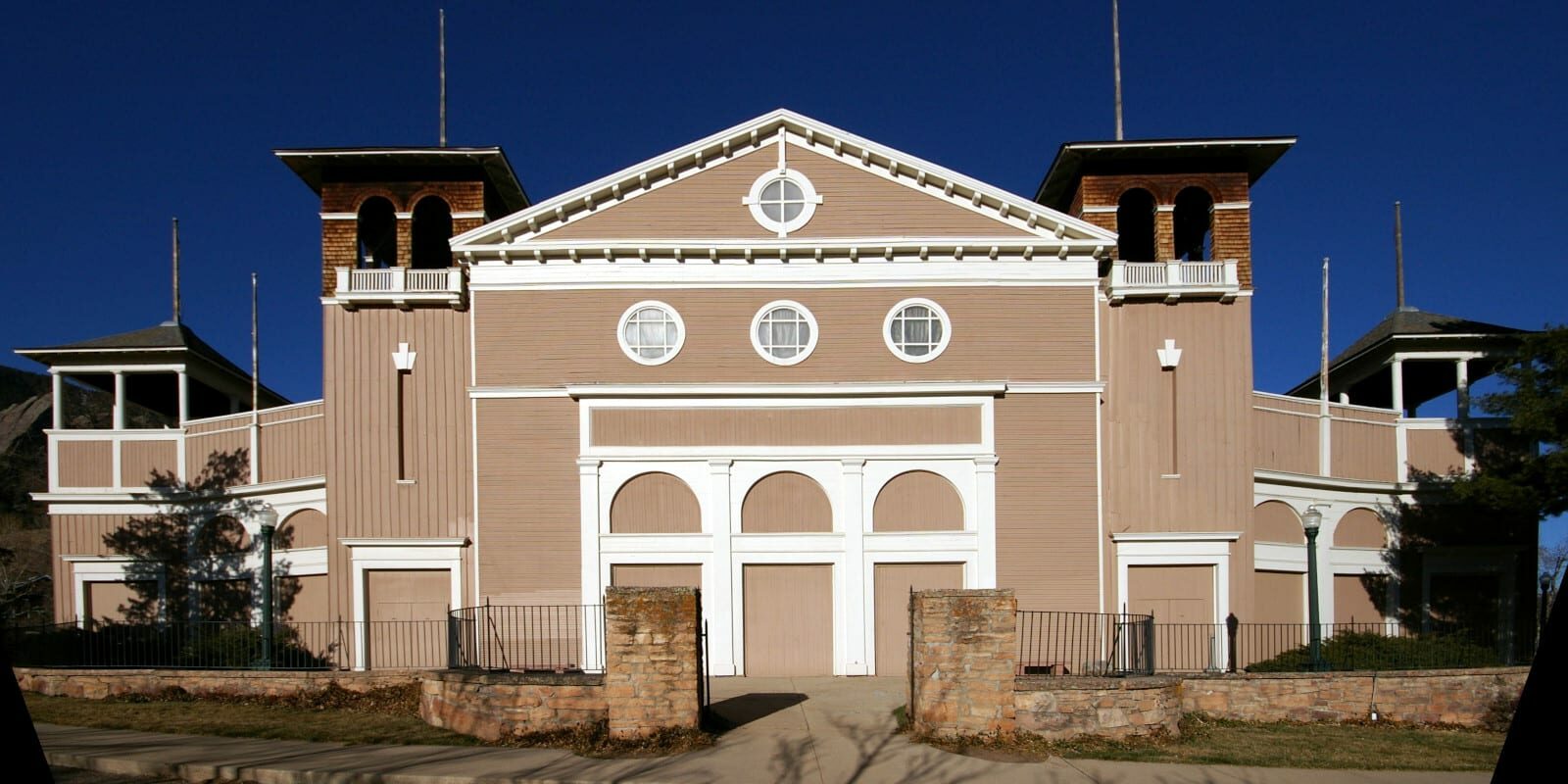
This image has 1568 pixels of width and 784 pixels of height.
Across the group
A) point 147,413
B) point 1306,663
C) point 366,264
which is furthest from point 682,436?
point 147,413

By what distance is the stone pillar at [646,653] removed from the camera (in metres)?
14.0

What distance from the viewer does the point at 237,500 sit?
26.3 metres

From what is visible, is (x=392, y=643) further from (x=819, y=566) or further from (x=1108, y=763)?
(x=1108, y=763)

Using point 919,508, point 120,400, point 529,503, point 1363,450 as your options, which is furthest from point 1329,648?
point 120,400

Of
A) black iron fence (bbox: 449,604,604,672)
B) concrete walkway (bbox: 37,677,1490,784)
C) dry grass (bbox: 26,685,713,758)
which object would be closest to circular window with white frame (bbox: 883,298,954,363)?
black iron fence (bbox: 449,604,604,672)

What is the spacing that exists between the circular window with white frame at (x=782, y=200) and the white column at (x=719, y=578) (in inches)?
211

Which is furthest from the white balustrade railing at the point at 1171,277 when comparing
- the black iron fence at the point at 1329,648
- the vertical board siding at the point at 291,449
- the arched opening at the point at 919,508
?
the vertical board siding at the point at 291,449

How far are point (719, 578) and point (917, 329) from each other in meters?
6.79

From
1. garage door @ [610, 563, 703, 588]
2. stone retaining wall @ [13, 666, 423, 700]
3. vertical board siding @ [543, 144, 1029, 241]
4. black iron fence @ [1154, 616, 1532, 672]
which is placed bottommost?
black iron fence @ [1154, 616, 1532, 672]

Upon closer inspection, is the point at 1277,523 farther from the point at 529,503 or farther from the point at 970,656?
the point at 529,503

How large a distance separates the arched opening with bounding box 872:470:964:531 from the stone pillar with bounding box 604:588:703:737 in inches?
363

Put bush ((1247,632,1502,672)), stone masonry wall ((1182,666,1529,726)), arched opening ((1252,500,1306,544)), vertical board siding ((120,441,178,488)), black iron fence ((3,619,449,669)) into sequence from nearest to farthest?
stone masonry wall ((1182,666,1529,726)) → bush ((1247,632,1502,672)) → black iron fence ((3,619,449,669)) → arched opening ((1252,500,1306,544)) → vertical board siding ((120,441,178,488))

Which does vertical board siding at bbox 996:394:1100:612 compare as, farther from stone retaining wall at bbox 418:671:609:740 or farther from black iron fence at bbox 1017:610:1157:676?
stone retaining wall at bbox 418:671:609:740

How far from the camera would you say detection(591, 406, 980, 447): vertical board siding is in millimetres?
22734
